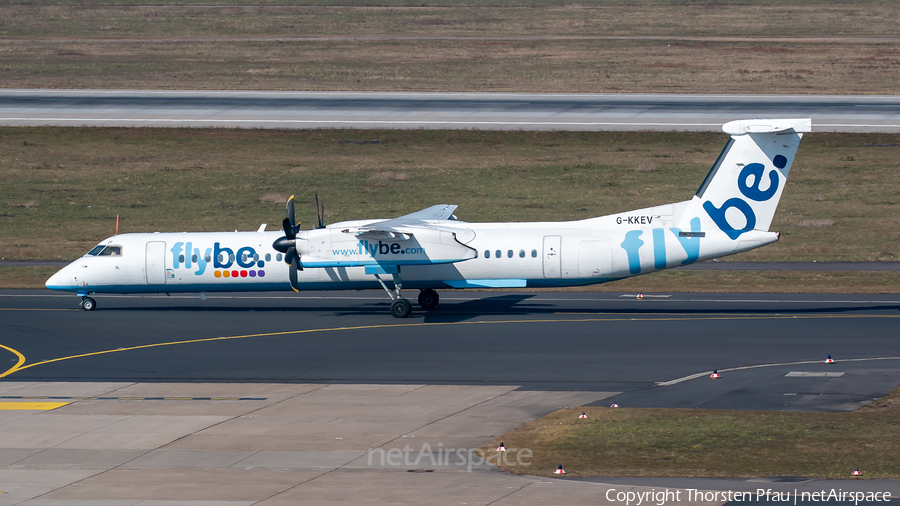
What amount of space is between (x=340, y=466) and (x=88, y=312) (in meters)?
22.5

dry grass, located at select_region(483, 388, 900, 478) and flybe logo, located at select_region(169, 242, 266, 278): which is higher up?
flybe logo, located at select_region(169, 242, 266, 278)

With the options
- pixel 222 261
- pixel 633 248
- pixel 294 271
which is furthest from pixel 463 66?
pixel 633 248

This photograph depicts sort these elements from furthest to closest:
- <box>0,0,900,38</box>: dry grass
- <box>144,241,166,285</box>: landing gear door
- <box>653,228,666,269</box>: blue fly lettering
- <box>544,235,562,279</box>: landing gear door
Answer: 1. <box>0,0,900,38</box>: dry grass
2. <box>144,241,166,285</box>: landing gear door
3. <box>544,235,562,279</box>: landing gear door
4. <box>653,228,666,269</box>: blue fly lettering

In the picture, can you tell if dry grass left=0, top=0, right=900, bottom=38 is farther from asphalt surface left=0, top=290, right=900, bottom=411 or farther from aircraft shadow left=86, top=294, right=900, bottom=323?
asphalt surface left=0, top=290, right=900, bottom=411

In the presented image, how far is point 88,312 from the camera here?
38.0 meters

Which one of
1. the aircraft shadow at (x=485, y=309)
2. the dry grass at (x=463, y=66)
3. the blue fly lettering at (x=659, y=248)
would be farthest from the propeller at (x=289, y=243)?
the dry grass at (x=463, y=66)

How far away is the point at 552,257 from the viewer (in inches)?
1380

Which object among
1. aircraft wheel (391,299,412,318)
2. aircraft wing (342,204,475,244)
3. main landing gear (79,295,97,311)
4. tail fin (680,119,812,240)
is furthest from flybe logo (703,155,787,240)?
main landing gear (79,295,97,311)

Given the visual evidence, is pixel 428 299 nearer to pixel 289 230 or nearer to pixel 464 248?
pixel 464 248

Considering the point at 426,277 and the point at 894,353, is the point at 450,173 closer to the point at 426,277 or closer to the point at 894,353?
the point at 426,277

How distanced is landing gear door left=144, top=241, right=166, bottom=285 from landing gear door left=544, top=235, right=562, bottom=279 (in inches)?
559

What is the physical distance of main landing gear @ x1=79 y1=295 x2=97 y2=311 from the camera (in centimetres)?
3838

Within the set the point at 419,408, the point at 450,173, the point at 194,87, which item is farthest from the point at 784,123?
the point at 194,87

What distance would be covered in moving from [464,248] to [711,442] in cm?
1636
